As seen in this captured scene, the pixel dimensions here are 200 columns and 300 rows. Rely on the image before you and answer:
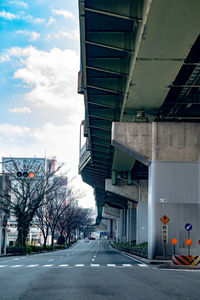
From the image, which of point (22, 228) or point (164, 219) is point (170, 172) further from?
point (22, 228)

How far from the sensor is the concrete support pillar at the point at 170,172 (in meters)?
26.5

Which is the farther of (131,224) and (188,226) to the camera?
(131,224)

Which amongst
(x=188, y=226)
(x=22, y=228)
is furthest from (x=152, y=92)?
(x=22, y=228)

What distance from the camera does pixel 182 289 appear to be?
10.8m

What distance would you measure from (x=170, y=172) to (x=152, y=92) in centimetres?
581

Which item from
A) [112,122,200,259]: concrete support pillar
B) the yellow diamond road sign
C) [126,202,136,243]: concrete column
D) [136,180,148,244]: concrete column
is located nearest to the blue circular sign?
[112,122,200,259]: concrete support pillar

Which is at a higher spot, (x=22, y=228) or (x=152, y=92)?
(x=152, y=92)

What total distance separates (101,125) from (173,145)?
7.67 meters

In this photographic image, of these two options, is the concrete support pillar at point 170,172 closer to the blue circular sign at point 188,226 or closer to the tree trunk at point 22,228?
the blue circular sign at point 188,226

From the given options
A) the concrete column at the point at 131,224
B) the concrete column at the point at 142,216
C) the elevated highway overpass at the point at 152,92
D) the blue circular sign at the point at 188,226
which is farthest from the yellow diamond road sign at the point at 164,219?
the concrete column at the point at 131,224

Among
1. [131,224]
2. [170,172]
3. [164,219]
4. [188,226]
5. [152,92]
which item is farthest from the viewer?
[131,224]

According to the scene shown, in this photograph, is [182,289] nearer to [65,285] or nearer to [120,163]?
[65,285]

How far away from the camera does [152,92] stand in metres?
23.4

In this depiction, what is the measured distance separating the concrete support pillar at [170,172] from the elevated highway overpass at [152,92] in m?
0.06
